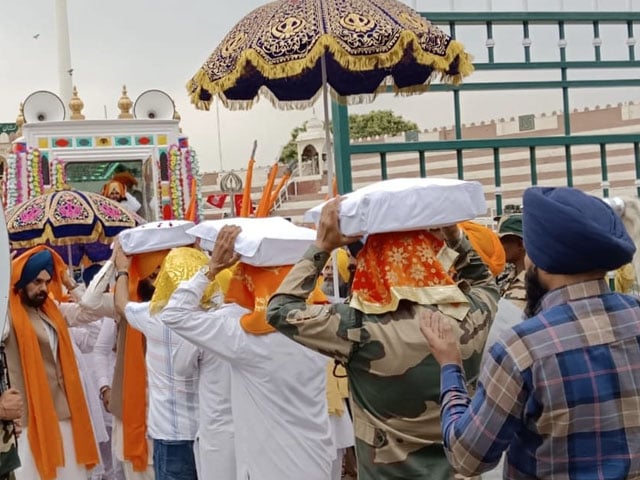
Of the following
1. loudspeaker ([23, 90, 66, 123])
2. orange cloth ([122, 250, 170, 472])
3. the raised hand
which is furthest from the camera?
loudspeaker ([23, 90, 66, 123])

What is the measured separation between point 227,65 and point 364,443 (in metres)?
2.07

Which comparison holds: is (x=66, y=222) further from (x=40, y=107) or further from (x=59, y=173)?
(x=40, y=107)

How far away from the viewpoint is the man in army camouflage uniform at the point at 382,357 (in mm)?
2943

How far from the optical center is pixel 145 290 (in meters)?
5.02

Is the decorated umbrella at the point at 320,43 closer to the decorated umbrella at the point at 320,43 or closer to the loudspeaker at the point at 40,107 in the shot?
the decorated umbrella at the point at 320,43

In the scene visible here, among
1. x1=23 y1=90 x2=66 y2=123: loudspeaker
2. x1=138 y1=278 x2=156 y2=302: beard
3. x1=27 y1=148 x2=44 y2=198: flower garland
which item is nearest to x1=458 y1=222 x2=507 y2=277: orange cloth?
x1=138 y1=278 x2=156 y2=302: beard

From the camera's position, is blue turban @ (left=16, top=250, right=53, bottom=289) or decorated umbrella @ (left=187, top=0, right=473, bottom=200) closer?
decorated umbrella @ (left=187, top=0, right=473, bottom=200)

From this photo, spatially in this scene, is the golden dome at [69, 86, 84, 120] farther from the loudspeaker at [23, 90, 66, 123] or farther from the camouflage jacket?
the camouflage jacket

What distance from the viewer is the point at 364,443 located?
308 centimetres

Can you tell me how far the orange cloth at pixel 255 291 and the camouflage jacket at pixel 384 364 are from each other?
53cm

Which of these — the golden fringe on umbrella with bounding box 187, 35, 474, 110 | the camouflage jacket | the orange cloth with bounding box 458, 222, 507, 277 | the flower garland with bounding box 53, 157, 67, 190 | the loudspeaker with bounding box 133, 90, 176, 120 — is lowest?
the camouflage jacket

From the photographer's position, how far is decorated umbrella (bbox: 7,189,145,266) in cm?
705

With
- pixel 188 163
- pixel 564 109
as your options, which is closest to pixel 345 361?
pixel 564 109

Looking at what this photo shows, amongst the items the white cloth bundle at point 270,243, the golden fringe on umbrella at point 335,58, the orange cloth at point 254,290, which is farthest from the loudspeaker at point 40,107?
the white cloth bundle at point 270,243
